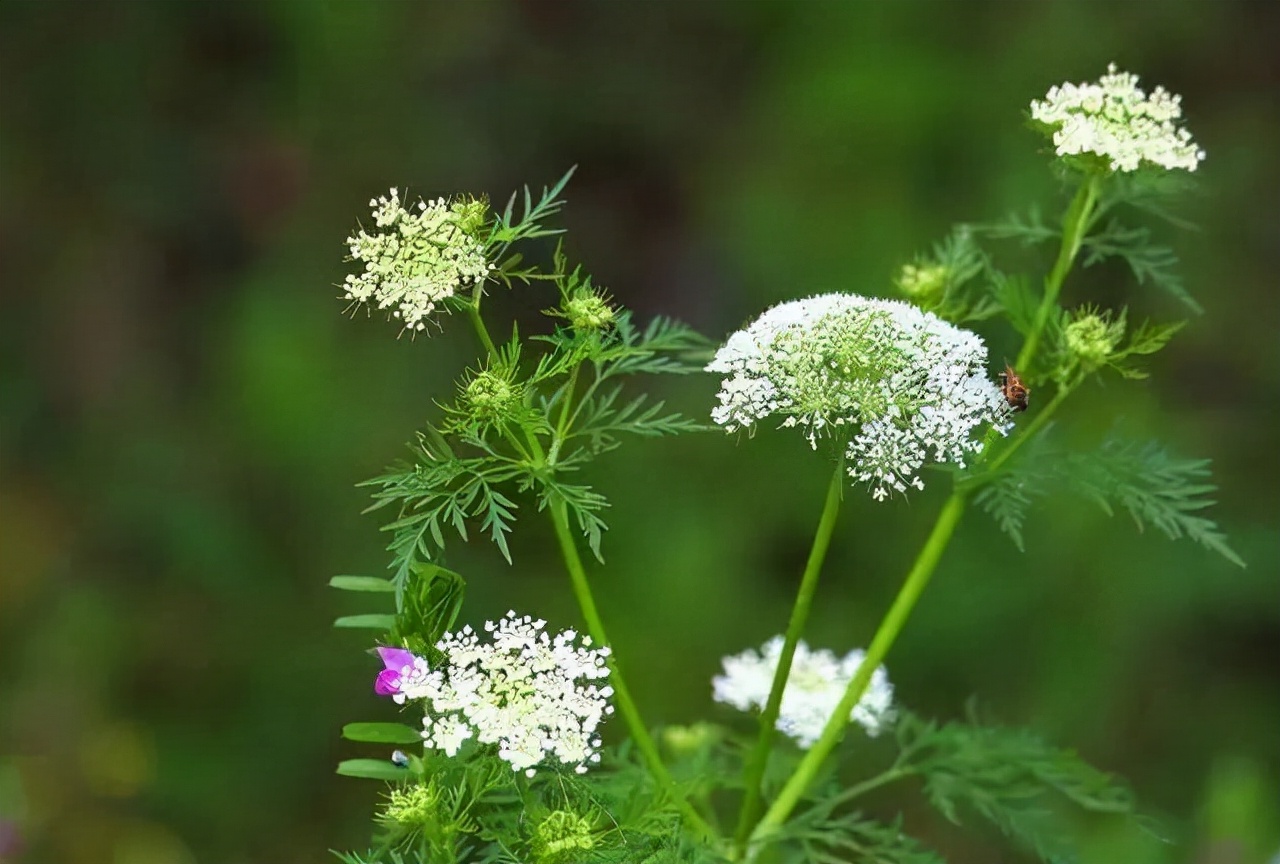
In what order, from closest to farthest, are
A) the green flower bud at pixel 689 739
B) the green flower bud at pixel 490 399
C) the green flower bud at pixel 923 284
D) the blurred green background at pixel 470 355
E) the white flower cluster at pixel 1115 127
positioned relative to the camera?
the green flower bud at pixel 490 399, the white flower cluster at pixel 1115 127, the green flower bud at pixel 923 284, the green flower bud at pixel 689 739, the blurred green background at pixel 470 355

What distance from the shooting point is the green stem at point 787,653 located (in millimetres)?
1650

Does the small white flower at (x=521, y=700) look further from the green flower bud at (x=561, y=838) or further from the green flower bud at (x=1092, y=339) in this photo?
the green flower bud at (x=1092, y=339)

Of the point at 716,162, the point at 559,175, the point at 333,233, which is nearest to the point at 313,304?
the point at 333,233

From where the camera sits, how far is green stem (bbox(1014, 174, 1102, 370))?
196 centimetres

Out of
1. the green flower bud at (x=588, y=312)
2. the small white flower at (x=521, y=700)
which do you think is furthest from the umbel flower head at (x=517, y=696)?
the green flower bud at (x=588, y=312)

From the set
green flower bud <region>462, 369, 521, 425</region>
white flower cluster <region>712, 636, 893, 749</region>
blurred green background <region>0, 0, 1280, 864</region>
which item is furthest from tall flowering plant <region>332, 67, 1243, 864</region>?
blurred green background <region>0, 0, 1280, 864</region>

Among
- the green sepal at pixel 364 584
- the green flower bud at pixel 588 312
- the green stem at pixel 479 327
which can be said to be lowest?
the green sepal at pixel 364 584

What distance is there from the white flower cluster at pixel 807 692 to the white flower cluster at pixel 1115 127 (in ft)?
2.59

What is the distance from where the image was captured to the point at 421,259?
1602 mm

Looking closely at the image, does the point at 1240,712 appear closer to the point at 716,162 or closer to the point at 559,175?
the point at 716,162

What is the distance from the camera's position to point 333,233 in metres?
5.26

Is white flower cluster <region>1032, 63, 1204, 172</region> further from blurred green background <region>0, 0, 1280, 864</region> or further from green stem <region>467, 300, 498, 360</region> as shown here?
blurred green background <region>0, 0, 1280, 864</region>

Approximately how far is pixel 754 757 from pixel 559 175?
12.8ft

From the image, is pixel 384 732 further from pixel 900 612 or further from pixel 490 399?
pixel 900 612
